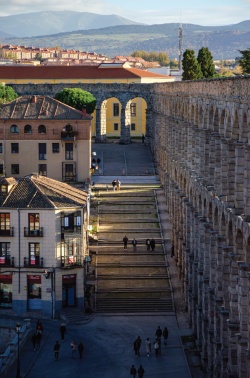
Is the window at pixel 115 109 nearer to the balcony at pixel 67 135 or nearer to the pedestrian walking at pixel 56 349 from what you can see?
the balcony at pixel 67 135

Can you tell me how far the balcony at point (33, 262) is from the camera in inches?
2420

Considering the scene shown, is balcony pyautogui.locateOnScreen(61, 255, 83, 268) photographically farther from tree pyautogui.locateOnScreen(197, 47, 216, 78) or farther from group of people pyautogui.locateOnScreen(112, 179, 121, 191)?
tree pyautogui.locateOnScreen(197, 47, 216, 78)

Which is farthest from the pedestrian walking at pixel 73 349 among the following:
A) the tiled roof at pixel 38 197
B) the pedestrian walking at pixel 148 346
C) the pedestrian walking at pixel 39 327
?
the tiled roof at pixel 38 197

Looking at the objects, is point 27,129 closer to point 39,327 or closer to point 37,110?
point 37,110

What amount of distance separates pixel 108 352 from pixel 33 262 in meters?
9.66

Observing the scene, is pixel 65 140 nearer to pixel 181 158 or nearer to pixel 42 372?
pixel 181 158

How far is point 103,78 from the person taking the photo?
148875 millimetres

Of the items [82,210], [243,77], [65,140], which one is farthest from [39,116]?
[243,77]

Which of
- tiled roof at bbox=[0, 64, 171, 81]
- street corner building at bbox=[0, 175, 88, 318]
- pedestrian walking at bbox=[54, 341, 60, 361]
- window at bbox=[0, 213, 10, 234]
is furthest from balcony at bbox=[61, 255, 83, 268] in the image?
tiled roof at bbox=[0, 64, 171, 81]

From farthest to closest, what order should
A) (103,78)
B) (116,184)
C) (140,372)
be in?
1. (103,78)
2. (116,184)
3. (140,372)

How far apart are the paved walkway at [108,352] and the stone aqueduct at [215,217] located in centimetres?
161

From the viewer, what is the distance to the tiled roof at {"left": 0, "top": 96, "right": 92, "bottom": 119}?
9288 cm

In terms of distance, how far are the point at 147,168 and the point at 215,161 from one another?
61450 mm

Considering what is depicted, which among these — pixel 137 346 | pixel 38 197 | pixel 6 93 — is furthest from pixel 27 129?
pixel 137 346
